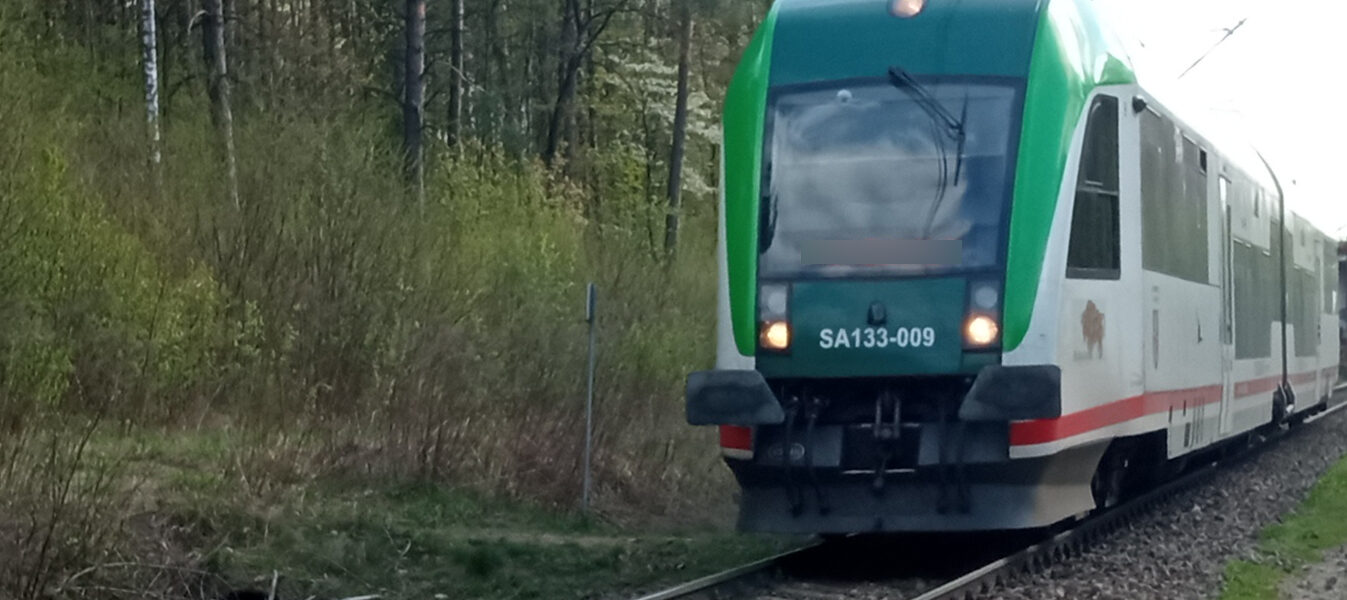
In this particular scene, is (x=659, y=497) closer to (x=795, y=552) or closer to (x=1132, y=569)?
(x=795, y=552)

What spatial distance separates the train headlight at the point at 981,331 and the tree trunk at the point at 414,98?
1060 cm

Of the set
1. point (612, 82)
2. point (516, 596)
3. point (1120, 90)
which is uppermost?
point (612, 82)

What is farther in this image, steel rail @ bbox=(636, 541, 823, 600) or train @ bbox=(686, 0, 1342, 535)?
train @ bbox=(686, 0, 1342, 535)

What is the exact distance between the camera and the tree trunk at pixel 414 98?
795 inches

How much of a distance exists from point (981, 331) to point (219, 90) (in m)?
12.3

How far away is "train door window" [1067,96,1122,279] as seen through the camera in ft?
35.1

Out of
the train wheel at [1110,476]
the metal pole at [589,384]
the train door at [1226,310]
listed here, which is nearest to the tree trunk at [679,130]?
the train door at [1226,310]

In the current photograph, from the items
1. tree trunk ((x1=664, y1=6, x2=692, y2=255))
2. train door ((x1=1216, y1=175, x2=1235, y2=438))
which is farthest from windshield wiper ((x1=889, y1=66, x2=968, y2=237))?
tree trunk ((x1=664, y1=6, x2=692, y2=255))

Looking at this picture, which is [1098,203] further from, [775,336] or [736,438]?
[736,438]

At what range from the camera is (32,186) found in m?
14.0

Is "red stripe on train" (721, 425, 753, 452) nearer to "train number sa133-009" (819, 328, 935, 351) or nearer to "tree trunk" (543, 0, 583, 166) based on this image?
"train number sa133-009" (819, 328, 935, 351)

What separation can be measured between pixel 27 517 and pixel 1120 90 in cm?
691

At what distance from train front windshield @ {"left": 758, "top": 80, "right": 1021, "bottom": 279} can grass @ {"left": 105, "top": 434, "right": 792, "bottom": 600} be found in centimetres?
252

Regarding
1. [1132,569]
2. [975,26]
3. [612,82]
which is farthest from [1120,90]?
[612,82]
